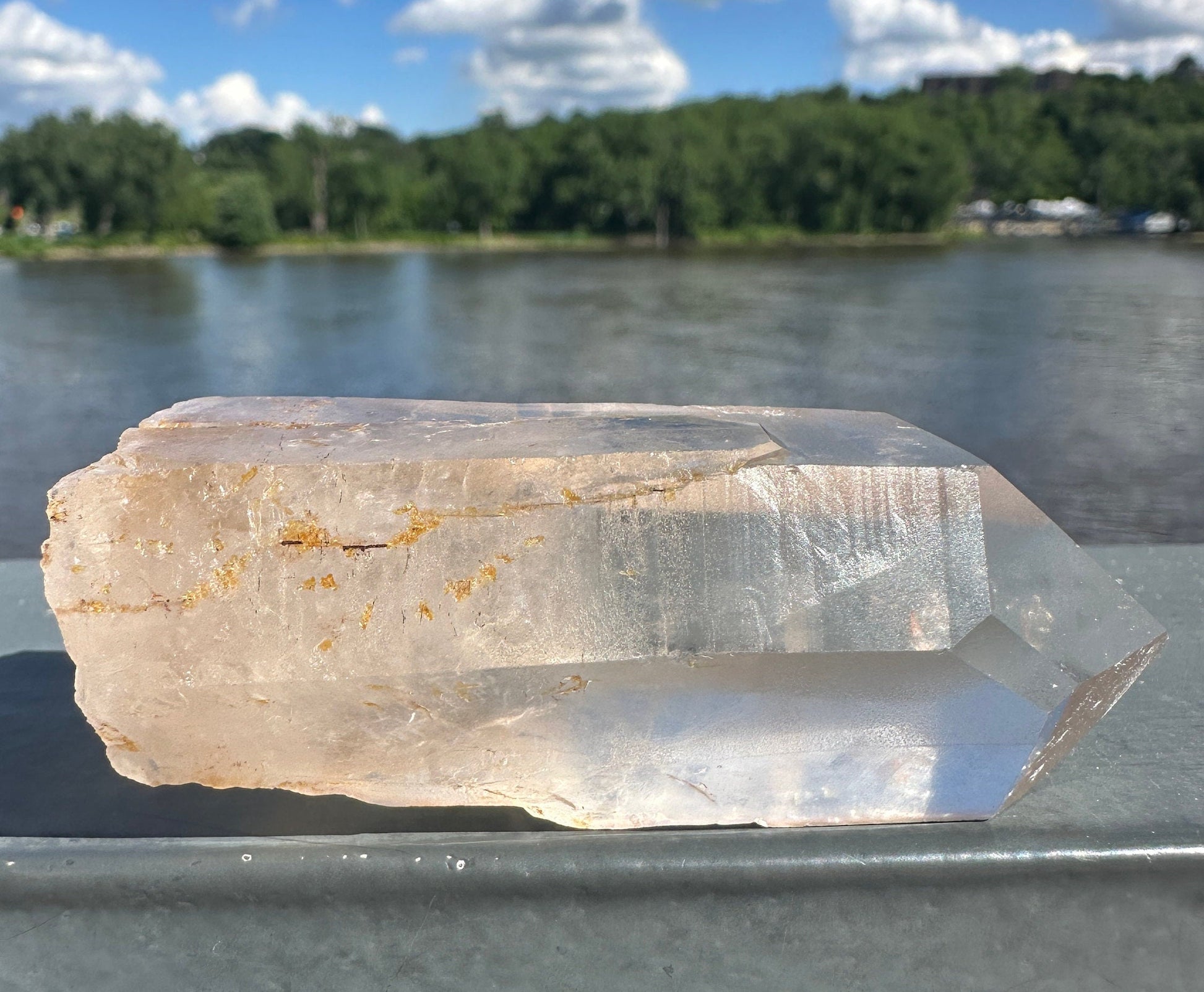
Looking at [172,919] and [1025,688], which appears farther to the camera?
[1025,688]

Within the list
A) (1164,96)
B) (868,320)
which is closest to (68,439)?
(868,320)

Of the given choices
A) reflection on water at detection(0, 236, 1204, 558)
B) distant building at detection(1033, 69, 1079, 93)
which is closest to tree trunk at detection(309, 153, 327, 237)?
reflection on water at detection(0, 236, 1204, 558)

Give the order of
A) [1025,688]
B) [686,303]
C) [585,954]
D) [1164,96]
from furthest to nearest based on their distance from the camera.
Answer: [1164,96] < [686,303] < [1025,688] < [585,954]

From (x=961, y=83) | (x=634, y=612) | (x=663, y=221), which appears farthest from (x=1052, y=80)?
(x=634, y=612)

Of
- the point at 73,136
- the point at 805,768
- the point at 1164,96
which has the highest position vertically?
the point at 1164,96

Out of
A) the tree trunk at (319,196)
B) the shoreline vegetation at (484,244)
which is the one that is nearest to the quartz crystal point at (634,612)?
the shoreline vegetation at (484,244)

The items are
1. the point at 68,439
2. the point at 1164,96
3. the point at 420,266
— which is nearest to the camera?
the point at 68,439

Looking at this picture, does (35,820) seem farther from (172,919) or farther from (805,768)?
(805,768)
